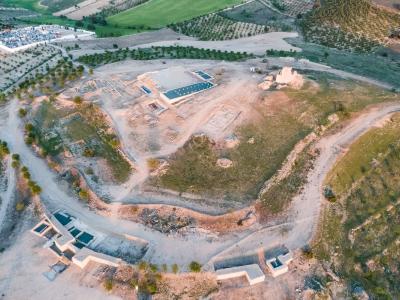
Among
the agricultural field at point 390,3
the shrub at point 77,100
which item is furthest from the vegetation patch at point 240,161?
the agricultural field at point 390,3

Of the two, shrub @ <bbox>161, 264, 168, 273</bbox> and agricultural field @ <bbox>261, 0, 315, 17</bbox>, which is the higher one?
agricultural field @ <bbox>261, 0, 315, 17</bbox>

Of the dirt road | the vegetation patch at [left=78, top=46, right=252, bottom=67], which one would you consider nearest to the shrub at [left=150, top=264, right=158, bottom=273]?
the dirt road

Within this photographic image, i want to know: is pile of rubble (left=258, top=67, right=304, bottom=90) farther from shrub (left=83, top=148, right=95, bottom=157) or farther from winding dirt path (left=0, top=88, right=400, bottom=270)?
shrub (left=83, top=148, right=95, bottom=157)

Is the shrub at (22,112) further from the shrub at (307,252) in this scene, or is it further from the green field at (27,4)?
the green field at (27,4)

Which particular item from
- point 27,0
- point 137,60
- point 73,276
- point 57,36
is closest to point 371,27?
point 137,60

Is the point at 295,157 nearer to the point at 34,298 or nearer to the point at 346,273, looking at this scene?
the point at 346,273
